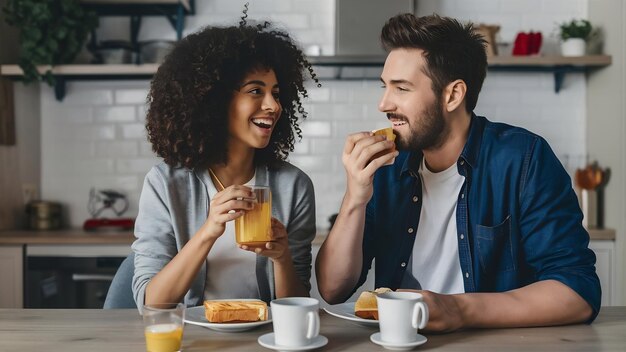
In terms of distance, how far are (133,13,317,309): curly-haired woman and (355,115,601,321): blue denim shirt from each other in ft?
0.75

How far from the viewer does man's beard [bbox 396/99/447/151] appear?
6.02 feet

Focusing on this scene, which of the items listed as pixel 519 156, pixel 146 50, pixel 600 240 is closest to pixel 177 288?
pixel 519 156

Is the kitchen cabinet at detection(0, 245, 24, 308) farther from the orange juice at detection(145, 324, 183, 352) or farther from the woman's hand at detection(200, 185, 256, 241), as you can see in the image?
the orange juice at detection(145, 324, 183, 352)

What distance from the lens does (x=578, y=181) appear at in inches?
139

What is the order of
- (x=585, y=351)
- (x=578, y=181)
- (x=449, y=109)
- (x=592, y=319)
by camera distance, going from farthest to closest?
1. (x=578, y=181)
2. (x=449, y=109)
3. (x=592, y=319)
4. (x=585, y=351)

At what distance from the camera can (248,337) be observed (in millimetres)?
1290

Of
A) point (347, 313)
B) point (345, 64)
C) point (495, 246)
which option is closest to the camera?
point (347, 313)

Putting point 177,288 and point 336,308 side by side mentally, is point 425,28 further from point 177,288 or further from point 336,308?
point 177,288

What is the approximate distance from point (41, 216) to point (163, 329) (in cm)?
263

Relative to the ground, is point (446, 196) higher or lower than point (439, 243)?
higher

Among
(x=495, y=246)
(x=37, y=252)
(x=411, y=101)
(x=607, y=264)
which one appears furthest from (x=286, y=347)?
(x=607, y=264)

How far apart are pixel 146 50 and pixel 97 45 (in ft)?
1.28

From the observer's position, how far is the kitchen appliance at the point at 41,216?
352 centimetres

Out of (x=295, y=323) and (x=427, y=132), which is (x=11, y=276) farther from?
(x=295, y=323)
